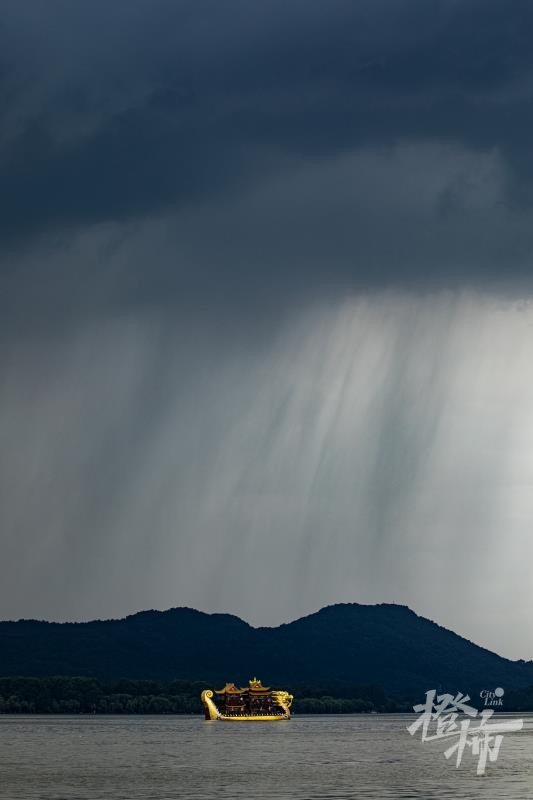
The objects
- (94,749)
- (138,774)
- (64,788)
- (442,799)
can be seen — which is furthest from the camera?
(94,749)

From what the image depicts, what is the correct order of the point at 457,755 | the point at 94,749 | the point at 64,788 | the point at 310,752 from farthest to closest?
the point at 94,749 → the point at 310,752 → the point at 457,755 → the point at 64,788

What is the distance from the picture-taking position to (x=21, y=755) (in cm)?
17738

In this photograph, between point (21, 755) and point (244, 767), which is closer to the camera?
point (244, 767)

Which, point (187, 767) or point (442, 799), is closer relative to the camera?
point (442, 799)

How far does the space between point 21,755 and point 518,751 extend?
215 feet

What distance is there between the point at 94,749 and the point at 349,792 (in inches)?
3871

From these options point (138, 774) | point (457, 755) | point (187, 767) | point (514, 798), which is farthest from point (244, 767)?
point (514, 798)

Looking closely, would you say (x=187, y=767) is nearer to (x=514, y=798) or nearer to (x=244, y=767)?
(x=244, y=767)

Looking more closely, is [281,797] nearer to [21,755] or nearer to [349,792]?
[349,792]

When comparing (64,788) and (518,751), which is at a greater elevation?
(518,751)

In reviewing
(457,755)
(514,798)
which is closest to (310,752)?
(457,755)

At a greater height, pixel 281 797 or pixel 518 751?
pixel 518 751

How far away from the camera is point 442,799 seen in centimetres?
9875

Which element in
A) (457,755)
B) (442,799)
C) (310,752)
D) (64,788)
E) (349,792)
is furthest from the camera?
(310,752)
